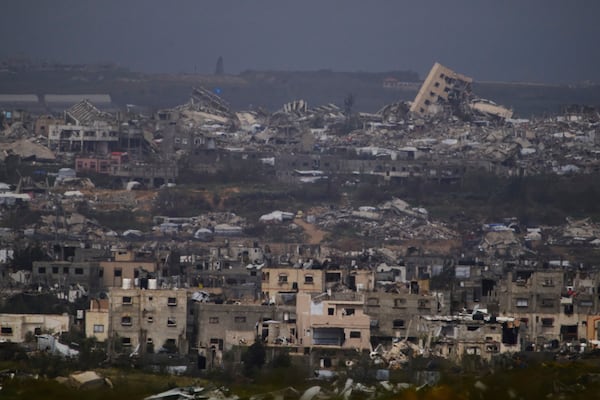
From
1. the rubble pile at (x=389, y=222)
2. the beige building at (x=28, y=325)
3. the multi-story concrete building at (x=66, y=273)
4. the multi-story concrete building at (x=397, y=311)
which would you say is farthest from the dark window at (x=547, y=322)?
the rubble pile at (x=389, y=222)

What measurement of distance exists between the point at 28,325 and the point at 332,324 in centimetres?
397

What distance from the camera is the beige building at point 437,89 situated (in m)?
89.4

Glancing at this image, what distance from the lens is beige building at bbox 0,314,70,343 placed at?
35.6 metres

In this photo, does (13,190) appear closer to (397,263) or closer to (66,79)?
(397,263)

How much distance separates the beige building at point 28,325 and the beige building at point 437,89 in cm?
5283

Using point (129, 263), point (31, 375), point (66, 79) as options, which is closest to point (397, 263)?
point (129, 263)

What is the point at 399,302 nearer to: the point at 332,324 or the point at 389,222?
the point at 332,324

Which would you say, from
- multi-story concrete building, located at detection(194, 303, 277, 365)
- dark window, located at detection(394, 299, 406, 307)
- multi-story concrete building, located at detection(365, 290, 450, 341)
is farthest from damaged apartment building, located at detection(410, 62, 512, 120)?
multi-story concrete building, located at detection(194, 303, 277, 365)

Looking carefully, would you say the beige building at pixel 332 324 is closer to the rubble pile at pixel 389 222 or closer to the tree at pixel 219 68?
the rubble pile at pixel 389 222

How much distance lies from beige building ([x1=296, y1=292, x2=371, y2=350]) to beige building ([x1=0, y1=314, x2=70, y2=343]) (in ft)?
10.1

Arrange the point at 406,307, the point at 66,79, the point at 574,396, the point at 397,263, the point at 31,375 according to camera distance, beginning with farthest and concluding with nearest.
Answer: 1. the point at 66,79
2. the point at 397,263
3. the point at 406,307
4. the point at 31,375
5. the point at 574,396

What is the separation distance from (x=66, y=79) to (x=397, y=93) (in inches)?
549

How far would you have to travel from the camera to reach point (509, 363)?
28953mm

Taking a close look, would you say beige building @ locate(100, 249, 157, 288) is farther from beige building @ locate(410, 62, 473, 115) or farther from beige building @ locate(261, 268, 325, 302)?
beige building @ locate(410, 62, 473, 115)
